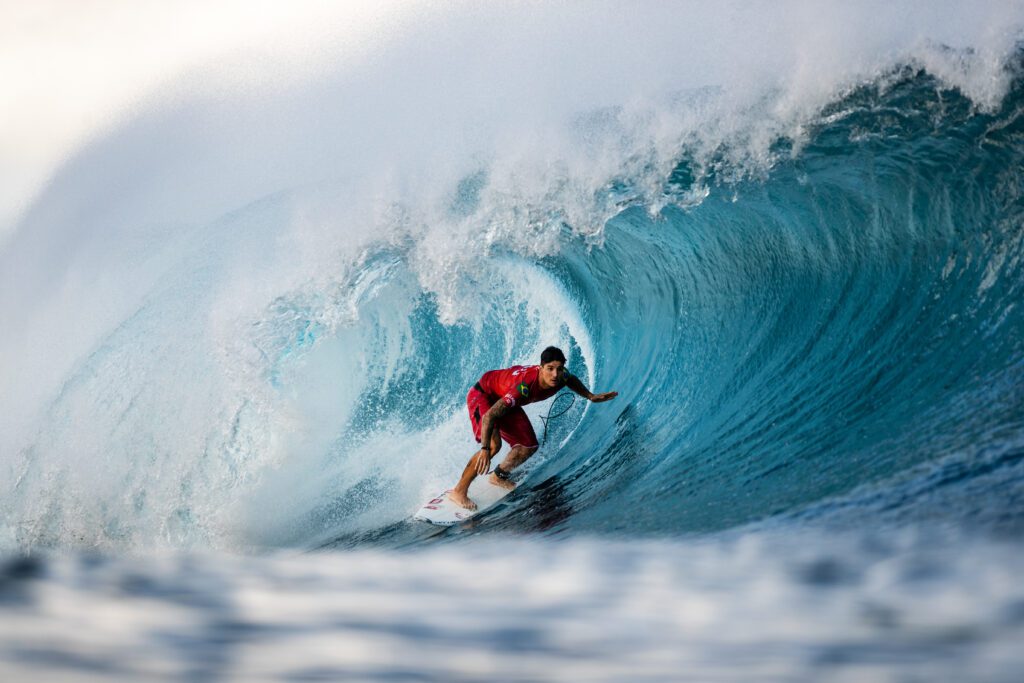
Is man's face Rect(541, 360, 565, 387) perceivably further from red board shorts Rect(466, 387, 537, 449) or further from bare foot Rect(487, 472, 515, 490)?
bare foot Rect(487, 472, 515, 490)

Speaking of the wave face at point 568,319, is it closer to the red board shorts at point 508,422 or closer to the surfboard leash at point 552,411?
the surfboard leash at point 552,411

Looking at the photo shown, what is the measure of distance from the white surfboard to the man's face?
0.85 metres

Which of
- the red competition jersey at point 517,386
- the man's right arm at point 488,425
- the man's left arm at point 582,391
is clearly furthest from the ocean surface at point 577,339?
the red competition jersey at point 517,386

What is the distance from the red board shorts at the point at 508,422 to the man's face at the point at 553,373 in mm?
379

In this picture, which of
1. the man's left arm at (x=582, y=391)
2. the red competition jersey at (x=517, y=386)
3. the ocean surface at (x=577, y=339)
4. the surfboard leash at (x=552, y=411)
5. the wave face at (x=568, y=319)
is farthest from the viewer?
the surfboard leash at (x=552, y=411)

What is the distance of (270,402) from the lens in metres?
7.32

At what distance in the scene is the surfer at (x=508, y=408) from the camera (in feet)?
17.4

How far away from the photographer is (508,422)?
5.84m

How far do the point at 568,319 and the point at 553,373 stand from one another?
9.07 feet

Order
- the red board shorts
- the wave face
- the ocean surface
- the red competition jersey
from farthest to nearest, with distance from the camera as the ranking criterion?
the red board shorts → the red competition jersey → the wave face → the ocean surface

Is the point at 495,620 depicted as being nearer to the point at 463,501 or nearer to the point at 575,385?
the point at 463,501

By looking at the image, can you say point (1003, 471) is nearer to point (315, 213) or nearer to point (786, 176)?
point (786, 176)

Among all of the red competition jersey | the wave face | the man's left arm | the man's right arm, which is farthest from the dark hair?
the wave face

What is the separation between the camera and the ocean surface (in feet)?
6.40
